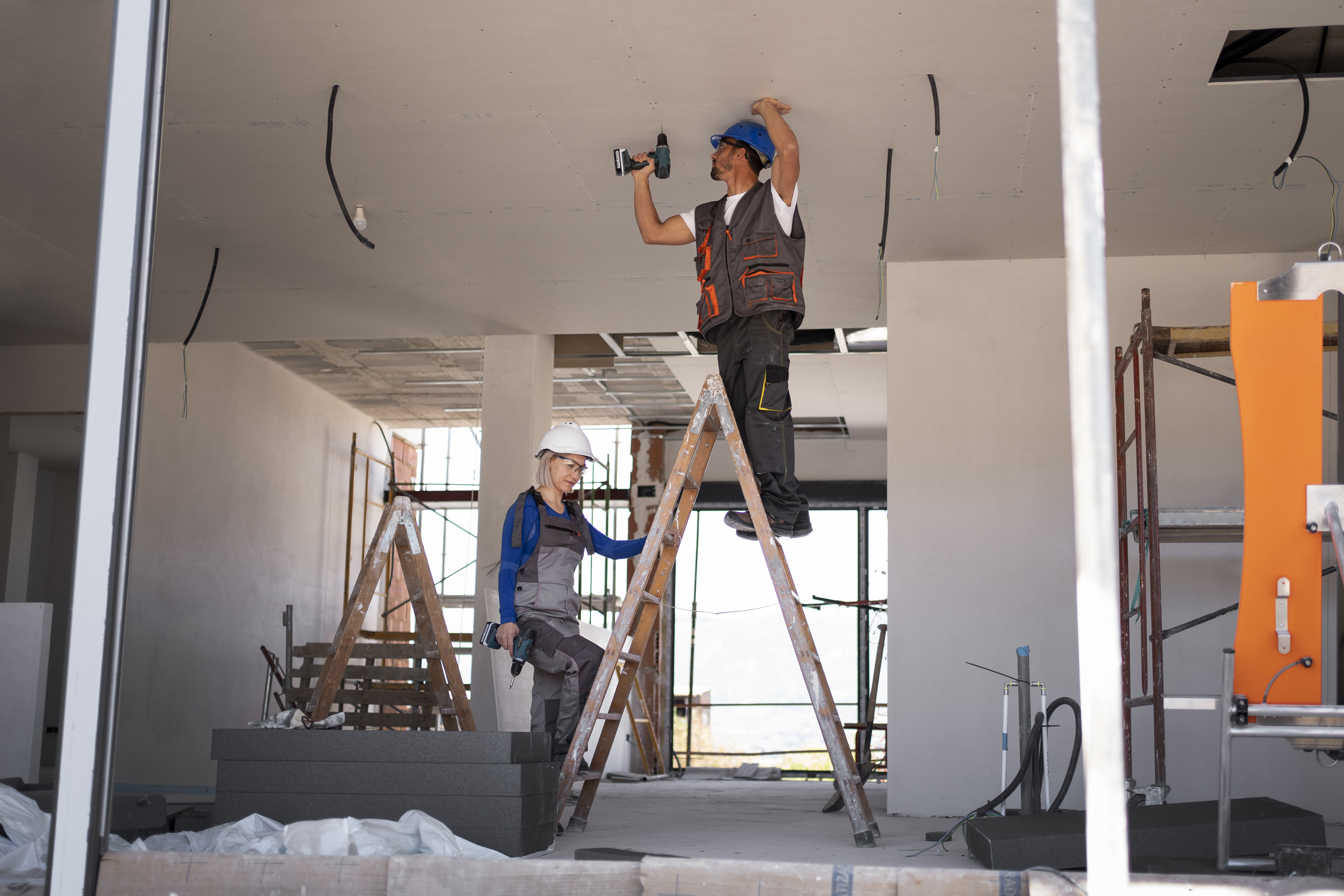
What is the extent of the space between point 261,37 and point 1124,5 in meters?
2.79

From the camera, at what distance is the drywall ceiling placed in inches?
147

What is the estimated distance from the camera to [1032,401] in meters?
5.46

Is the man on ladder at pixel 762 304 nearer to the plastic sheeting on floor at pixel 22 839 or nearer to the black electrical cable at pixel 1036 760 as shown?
the black electrical cable at pixel 1036 760

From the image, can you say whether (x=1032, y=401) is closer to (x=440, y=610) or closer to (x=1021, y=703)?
(x=1021, y=703)

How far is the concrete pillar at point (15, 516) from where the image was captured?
811 cm

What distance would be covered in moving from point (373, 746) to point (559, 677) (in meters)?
1.19

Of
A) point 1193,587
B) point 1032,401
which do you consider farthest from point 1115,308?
point 1193,587

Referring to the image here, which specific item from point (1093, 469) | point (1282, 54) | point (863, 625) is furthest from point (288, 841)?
point (863, 625)

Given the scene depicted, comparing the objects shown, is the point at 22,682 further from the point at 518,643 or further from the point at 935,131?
A: the point at 935,131

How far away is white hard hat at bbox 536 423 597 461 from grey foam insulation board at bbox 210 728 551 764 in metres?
1.53

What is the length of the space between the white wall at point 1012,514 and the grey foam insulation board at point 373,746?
2.55m

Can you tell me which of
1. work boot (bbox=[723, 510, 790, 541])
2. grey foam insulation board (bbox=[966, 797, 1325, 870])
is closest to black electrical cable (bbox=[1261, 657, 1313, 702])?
grey foam insulation board (bbox=[966, 797, 1325, 870])

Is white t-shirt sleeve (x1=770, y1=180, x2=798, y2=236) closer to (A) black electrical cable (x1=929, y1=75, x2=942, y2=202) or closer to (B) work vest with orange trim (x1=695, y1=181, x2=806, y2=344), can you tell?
(B) work vest with orange trim (x1=695, y1=181, x2=806, y2=344)

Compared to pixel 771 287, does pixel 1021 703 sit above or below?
below
